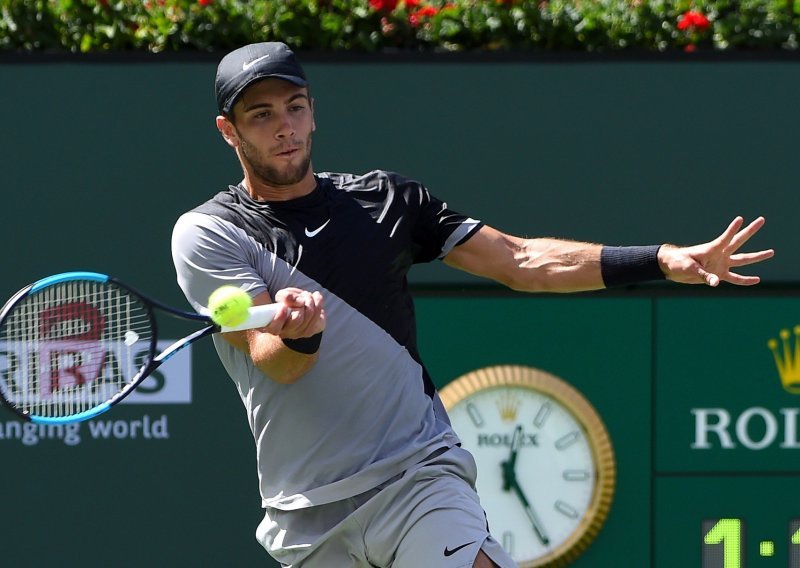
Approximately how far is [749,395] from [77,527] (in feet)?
7.42

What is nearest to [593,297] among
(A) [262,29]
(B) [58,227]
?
(A) [262,29]

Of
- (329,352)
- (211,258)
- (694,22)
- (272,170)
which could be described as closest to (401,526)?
(329,352)

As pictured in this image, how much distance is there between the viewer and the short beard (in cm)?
332

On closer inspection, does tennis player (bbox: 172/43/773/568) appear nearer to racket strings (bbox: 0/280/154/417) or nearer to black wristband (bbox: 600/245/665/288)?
black wristband (bbox: 600/245/665/288)

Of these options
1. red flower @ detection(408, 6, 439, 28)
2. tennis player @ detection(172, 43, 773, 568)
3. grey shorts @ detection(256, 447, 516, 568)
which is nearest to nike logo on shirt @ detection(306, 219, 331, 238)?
tennis player @ detection(172, 43, 773, 568)

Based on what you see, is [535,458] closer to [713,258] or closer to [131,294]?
[713,258]

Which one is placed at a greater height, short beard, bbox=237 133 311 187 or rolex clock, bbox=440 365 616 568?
short beard, bbox=237 133 311 187

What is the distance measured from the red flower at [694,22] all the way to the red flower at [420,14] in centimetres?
85

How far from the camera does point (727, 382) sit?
4.82m

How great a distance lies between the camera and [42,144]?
480 centimetres

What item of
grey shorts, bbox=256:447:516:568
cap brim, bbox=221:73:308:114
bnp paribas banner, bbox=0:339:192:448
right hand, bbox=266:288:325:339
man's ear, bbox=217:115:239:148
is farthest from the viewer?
bnp paribas banner, bbox=0:339:192:448

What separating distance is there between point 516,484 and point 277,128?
6.36 ft

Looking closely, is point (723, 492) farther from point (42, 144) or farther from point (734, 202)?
point (42, 144)

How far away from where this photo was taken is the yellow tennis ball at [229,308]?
9.68 ft
